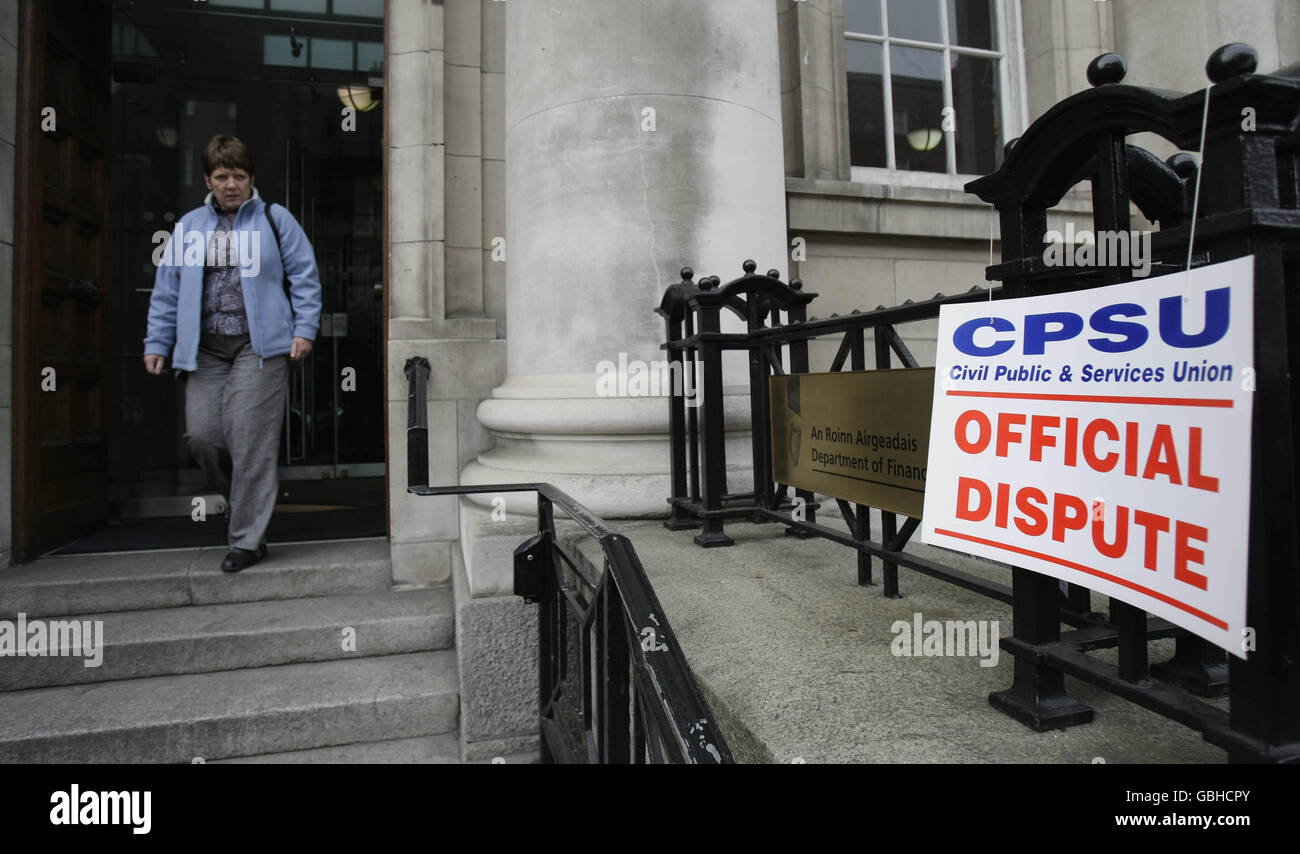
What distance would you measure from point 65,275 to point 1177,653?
626cm

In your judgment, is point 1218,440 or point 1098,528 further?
point 1098,528

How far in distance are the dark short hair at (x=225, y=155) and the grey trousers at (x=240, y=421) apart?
0.97 m

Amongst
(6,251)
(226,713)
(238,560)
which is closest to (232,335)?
(238,560)

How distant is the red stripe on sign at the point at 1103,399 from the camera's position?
4.34 ft

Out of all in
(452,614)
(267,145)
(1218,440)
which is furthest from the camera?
(267,145)

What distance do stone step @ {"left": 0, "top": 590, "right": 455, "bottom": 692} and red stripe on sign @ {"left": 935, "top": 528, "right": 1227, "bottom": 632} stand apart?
3.16 metres

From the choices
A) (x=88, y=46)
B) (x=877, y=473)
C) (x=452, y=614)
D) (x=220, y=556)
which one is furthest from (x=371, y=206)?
(x=877, y=473)

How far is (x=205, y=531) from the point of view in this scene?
5734 millimetres

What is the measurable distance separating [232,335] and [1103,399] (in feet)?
14.6

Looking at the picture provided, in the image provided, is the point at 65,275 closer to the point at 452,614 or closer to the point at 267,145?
the point at 452,614

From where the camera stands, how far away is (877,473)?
268cm

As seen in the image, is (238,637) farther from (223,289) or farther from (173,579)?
(223,289)

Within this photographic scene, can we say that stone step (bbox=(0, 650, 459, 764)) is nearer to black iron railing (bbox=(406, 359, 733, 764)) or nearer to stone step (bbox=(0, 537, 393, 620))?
stone step (bbox=(0, 537, 393, 620))

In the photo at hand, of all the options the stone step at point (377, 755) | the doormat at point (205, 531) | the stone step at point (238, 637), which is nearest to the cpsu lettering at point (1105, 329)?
the stone step at point (377, 755)
